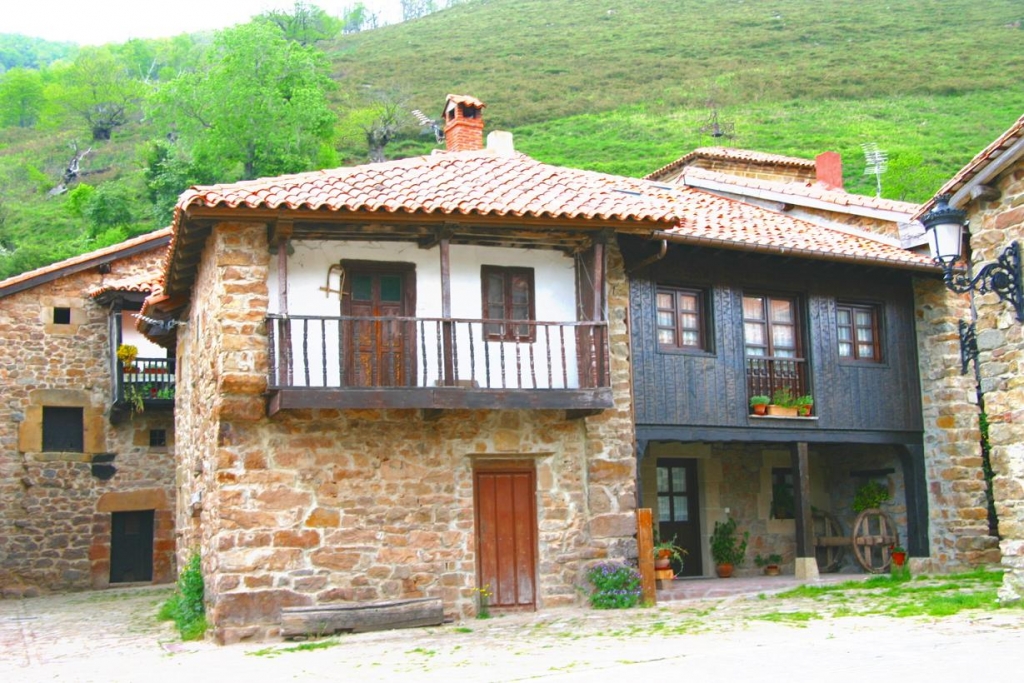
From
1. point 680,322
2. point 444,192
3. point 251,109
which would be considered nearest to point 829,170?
point 680,322

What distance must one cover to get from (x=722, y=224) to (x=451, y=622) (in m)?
6.63

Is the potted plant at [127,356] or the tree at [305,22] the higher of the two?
the tree at [305,22]

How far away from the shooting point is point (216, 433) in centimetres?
1191

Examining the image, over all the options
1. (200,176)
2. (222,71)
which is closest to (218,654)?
(200,176)

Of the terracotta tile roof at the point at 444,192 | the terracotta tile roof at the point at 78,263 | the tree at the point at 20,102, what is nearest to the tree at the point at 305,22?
the tree at the point at 20,102

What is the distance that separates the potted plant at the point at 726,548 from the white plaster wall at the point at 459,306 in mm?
4953

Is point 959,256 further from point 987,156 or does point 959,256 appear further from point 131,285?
point 131,285

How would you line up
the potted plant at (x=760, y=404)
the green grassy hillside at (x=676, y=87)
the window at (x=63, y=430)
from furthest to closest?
the green grassy hillside at (x=676, y=87), the window at (x=63, y=430), the potted plant at (x=760, y=404)

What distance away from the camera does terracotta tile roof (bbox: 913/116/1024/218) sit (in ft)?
33.4

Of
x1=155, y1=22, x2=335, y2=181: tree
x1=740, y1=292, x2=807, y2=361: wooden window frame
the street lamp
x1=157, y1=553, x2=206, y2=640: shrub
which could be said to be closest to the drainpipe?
x1=740, y1=292, x2=807, y2=361: wooden window frame

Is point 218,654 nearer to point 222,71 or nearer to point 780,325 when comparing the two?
point 780,325

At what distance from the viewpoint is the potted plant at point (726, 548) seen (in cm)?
1662

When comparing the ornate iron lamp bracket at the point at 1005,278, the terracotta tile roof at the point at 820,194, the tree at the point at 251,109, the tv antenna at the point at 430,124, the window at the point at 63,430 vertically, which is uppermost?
the tv antenna at the point at 430,124

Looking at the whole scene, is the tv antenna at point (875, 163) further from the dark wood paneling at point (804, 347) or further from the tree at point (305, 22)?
the tree at point (305, 22)
